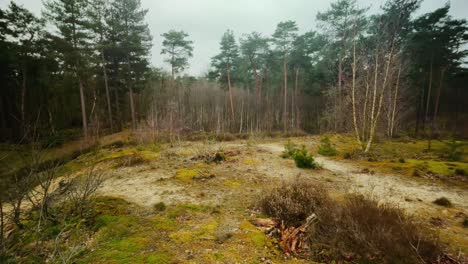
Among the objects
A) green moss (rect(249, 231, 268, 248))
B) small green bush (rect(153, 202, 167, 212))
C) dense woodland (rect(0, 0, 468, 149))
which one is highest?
dense woodland (rect(0, 0, 468, 149))

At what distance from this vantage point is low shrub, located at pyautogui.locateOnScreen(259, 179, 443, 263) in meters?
2.73

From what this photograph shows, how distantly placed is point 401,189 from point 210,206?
215 inches

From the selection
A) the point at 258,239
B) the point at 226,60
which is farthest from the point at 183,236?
the point at 226,60

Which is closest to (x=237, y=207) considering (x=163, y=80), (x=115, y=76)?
(x=115, y=76)

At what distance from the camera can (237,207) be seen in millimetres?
4805

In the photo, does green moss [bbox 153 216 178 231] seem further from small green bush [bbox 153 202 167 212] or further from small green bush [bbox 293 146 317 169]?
small green bush [bbox 293 146 317 169]

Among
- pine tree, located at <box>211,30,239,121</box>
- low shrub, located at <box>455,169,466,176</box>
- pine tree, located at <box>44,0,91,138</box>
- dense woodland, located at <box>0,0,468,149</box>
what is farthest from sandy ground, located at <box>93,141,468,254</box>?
pine tree, located at <box>211,30,239,121</box>

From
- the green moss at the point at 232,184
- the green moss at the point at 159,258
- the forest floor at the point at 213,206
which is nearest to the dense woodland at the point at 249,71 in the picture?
the forest floor at the point at 213,206

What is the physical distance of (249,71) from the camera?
98.5ft

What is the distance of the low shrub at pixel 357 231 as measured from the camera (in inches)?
107

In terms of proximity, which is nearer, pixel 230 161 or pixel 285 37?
pixel 230 161

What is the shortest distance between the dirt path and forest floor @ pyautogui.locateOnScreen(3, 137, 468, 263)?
26 mm

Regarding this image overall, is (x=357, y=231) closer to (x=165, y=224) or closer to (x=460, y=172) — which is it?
(x=165, y=224)

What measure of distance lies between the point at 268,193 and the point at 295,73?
84.5 feet
